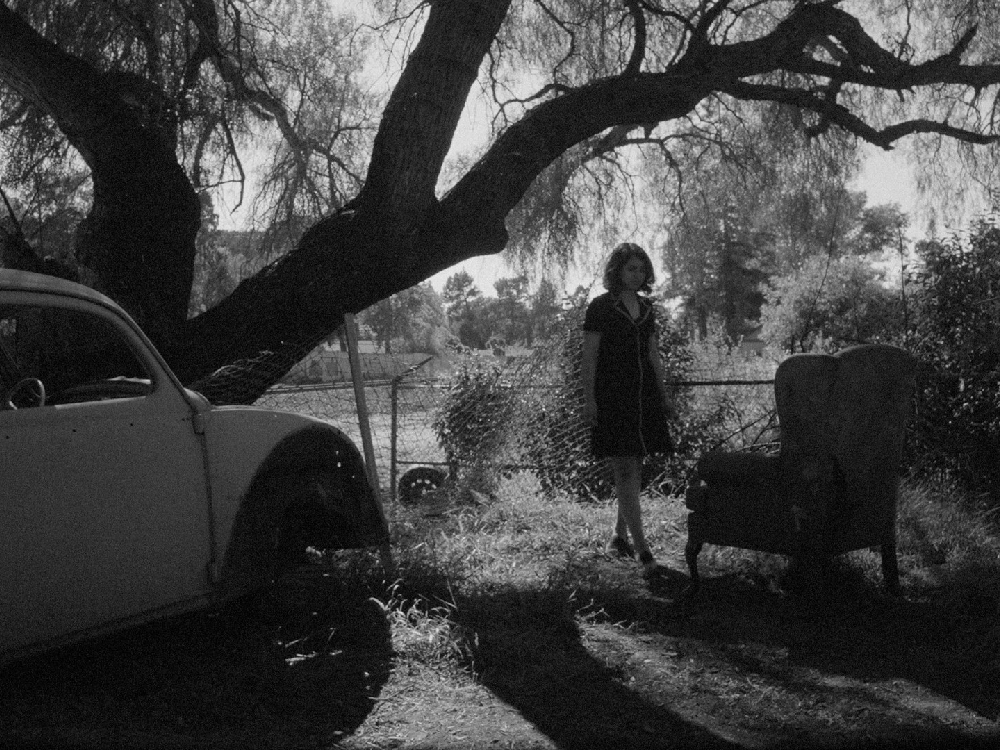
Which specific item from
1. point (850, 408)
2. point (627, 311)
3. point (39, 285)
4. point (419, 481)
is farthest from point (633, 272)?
point (419, 481)

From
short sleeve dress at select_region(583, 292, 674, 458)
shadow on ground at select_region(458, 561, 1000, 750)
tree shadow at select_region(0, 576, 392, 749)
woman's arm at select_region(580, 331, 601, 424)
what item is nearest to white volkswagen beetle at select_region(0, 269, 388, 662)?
tree shadow at select_region(0, 576, 392, 749)

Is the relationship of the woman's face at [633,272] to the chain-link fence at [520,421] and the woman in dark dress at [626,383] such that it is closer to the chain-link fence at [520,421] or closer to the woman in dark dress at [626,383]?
the woman in dark dress at [626,383]

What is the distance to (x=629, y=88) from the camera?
879 cm

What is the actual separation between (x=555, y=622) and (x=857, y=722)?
1792 mm

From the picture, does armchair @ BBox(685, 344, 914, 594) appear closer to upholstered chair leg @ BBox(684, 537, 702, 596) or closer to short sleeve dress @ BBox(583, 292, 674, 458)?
upholstered chair leg @ BBox(684, 537, 702, 596)

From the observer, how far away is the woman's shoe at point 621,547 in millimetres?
7168

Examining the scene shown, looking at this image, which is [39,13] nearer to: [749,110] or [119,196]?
[119,196]

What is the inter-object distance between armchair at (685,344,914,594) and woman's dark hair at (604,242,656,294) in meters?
1.41

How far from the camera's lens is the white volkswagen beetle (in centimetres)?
400

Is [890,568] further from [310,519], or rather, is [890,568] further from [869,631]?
[310,519]

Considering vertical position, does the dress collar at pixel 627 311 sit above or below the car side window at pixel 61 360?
above

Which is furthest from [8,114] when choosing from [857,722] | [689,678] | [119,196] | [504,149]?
[857,722]

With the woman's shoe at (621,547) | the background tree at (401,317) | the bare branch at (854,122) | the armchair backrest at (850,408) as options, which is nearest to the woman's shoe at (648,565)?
the woman's shoe at (621,547)

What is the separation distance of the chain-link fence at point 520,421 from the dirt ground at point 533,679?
3941 millimetres
